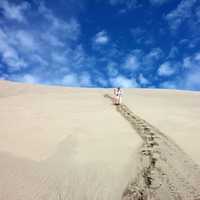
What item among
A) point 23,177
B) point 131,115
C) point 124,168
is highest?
point 131,115

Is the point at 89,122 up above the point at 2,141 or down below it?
above

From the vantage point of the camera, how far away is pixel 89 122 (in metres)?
6.79

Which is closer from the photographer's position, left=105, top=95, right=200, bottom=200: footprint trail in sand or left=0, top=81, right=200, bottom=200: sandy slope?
left=105, top=95, right=200, bottom=200: footprint trail in sand

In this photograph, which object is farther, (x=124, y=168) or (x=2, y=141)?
(x=2, y=141)

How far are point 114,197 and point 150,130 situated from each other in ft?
10.2

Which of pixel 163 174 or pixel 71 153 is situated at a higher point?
pixel 71 153

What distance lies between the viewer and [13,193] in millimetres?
3389

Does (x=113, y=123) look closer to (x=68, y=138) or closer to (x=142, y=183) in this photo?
(x=68, y=138)

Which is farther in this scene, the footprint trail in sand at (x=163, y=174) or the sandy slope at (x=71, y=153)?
the sandy slope at (x=71, y=153)

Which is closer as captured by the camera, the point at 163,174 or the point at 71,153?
the point at 163,174

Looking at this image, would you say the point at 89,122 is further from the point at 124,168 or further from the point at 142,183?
the point at 142,183

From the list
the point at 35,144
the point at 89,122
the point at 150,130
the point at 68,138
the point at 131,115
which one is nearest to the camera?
the point at 35,144

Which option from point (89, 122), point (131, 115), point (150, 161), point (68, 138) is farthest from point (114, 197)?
point (131, 115)

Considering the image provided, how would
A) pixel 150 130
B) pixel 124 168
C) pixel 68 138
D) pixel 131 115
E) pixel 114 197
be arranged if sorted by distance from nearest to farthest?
pixel 114 197 → pixel 124 168 → pixel 68 138 → pixel 150 130 → pixel 131 115
